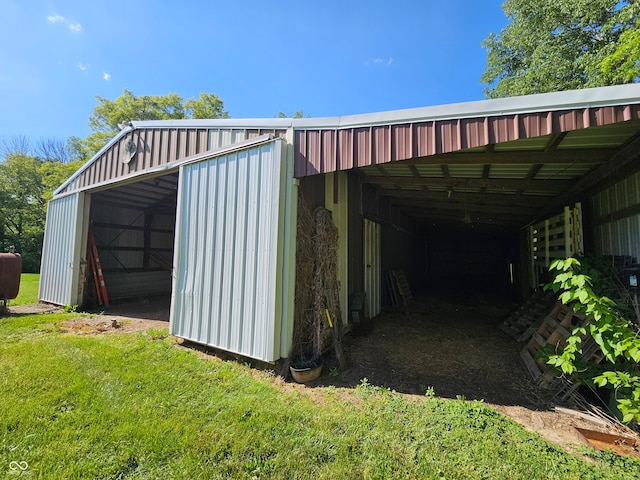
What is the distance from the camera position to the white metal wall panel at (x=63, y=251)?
6.25 m

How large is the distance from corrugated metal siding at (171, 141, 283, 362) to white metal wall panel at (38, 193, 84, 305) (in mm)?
3961

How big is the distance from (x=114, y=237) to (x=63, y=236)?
1.51 m

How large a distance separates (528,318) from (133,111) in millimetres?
25640

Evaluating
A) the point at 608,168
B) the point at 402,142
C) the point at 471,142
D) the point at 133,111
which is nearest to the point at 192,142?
the point at 402,142

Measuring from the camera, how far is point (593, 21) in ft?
31.5

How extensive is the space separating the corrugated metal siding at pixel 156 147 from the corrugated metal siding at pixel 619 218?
4.10 m

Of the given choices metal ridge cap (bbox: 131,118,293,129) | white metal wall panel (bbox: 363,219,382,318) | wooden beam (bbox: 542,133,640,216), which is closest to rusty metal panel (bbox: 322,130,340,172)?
metal ridge cap (bbox: 131,118,293,129)

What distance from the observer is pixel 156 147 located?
5113mm

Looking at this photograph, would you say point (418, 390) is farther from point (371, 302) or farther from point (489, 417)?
point (371, 302)

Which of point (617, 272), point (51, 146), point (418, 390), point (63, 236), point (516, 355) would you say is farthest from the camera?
point (51, 146)

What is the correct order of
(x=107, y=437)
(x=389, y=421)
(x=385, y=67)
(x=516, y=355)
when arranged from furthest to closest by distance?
1. (x=385, y=67)
2. (x=516, y=355)
3. (x=389, y=421)
4. (x=107, y=437)

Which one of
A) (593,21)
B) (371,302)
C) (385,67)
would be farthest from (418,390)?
(593,21)

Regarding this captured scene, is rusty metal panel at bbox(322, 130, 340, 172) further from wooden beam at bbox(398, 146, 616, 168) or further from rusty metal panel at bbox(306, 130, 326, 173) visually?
wooden beam at bbox(398, 146, 616, 168)

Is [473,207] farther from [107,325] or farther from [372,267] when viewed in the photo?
[107,325]
